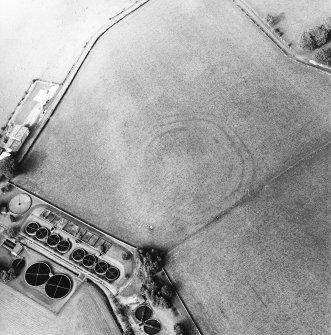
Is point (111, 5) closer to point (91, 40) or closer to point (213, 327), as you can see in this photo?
point (91, 40)

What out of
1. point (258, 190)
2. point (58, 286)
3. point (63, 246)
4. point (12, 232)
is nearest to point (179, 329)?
point (58, 286)

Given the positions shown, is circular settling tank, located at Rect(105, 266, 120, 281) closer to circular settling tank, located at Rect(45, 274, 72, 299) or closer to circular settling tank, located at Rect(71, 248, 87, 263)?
circular settling tank, located at Rect(71, 248, 87, 263)

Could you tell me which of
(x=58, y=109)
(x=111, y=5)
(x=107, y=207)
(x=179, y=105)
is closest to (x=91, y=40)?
(x=111, y=5)

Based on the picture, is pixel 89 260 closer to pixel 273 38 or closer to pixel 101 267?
pixel 101 267

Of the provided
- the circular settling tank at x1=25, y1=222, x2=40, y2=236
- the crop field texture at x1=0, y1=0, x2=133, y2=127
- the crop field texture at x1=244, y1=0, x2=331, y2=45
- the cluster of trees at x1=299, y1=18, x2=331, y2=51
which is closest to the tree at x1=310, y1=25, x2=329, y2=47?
the cluster of trees at x1=299, y1=18, x2=331, y2=51

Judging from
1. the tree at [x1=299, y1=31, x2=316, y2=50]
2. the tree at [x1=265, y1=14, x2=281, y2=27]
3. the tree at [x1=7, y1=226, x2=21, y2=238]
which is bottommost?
the tree at [x1=7, y1=226, x2=21, y2=238]
